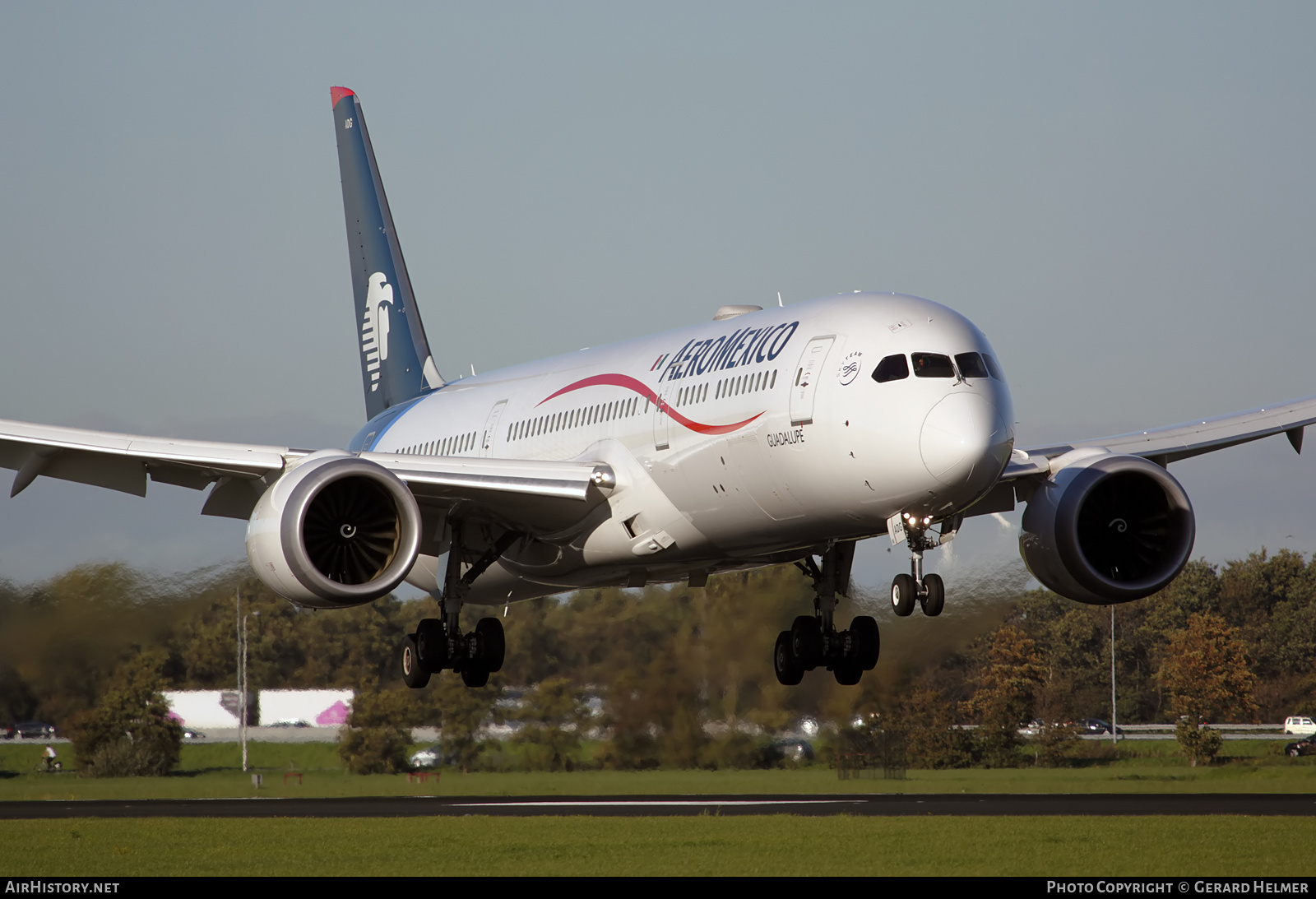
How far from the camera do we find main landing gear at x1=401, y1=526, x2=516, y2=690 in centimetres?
2973

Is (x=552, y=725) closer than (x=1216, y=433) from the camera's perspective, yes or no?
No

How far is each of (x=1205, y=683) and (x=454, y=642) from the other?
32.4 meters

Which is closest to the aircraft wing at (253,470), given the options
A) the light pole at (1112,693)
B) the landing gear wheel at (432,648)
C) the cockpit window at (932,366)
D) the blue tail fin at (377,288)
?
the landing gear wheel at (432,648)

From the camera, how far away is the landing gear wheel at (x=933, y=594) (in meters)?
22.5

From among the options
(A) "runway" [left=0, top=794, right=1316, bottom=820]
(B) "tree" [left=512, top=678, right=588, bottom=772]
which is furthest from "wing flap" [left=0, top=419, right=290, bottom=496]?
(B) "tree" [left=512, top=678, right=588, bottom=772]

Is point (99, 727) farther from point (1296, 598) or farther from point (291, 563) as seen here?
point (1296, 598)

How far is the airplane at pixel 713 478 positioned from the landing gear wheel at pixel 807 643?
44 mm

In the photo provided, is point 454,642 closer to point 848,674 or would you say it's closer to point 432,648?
point 432,648

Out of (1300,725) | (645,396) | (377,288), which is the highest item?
(377,288)

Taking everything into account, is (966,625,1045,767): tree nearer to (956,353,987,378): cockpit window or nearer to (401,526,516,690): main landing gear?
(401,526,516,690): main landing gear

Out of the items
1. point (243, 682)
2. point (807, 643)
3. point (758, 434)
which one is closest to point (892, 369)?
point (758, 434)

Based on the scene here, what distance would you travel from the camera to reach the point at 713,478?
24625 mm

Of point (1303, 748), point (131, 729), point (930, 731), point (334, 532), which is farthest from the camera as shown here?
point (1303, 748)
